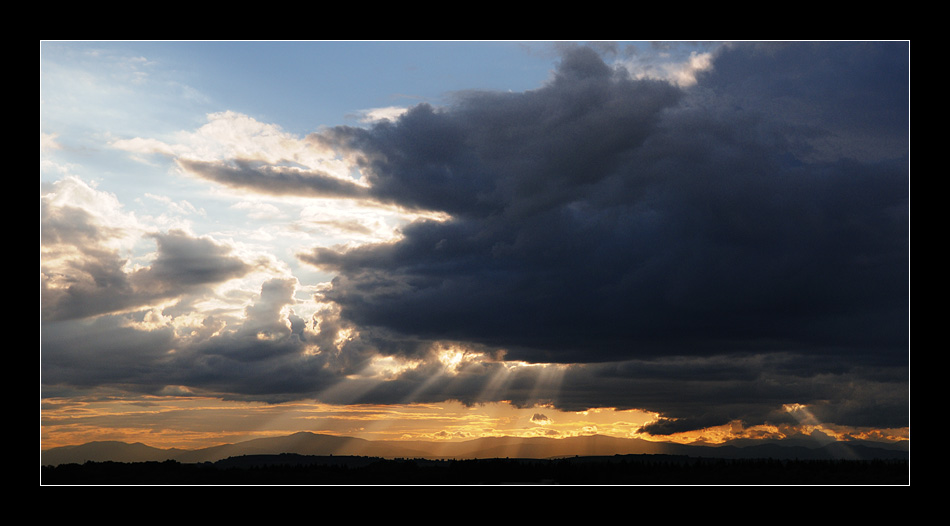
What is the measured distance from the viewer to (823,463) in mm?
73812

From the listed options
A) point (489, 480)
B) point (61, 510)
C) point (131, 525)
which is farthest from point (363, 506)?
point (489, 480)

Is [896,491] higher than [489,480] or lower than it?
higher

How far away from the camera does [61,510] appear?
42.4m

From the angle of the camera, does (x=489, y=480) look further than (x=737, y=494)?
Yes
